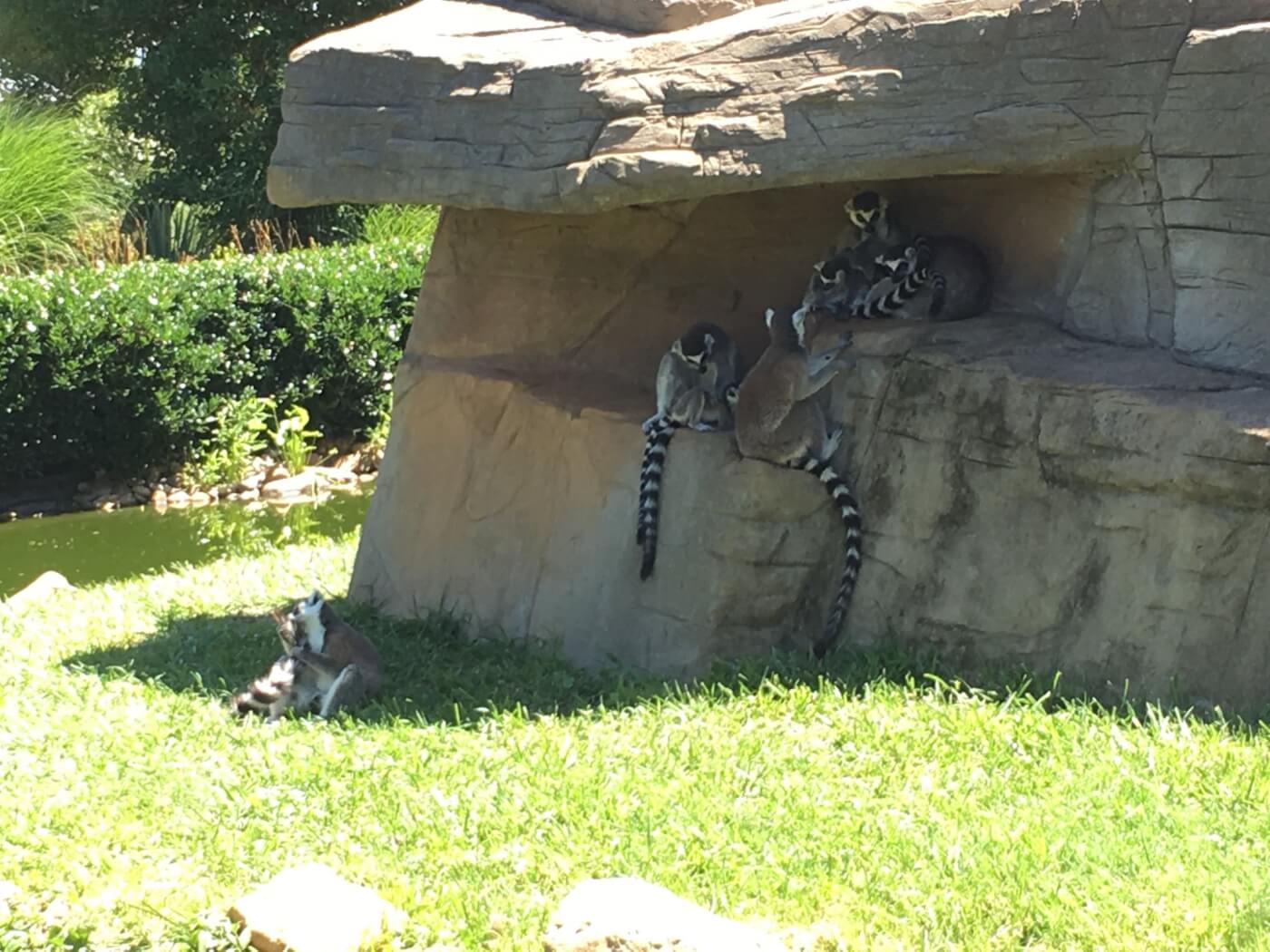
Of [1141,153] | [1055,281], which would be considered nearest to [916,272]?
[1055,281]

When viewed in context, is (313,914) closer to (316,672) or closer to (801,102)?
(316,672)

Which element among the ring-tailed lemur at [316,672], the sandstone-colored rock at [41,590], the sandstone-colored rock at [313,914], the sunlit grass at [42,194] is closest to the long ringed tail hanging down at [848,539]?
the ring-tailed lemur at [316,672]

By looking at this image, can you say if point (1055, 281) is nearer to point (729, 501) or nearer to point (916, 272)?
point (916, 272)

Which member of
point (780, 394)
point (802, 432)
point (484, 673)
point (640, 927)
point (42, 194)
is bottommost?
point (484, 673)

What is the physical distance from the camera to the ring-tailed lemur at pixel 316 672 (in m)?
6.33

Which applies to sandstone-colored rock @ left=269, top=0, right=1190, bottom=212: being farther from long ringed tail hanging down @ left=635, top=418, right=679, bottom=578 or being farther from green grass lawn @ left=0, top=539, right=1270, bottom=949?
green grass lawn @ left=0, top=539, right=1270, bottom=949

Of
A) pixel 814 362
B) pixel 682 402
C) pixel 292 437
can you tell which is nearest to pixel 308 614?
pixel 682 402

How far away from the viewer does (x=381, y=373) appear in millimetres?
15789

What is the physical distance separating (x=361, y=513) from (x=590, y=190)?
25.3ft

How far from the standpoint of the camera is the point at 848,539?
6520 millimetres

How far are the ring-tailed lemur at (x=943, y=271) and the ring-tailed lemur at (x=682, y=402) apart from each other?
82 cm

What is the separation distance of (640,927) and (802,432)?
311 centimetres

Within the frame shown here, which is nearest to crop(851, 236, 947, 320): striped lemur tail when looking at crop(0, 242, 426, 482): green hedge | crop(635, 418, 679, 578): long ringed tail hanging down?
crop(635, 418, 679, 578): long ringed tail hanging down

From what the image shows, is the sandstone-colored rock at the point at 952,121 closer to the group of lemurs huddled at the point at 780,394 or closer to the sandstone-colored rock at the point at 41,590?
the group of lemurs huddled at the point at 780,394
